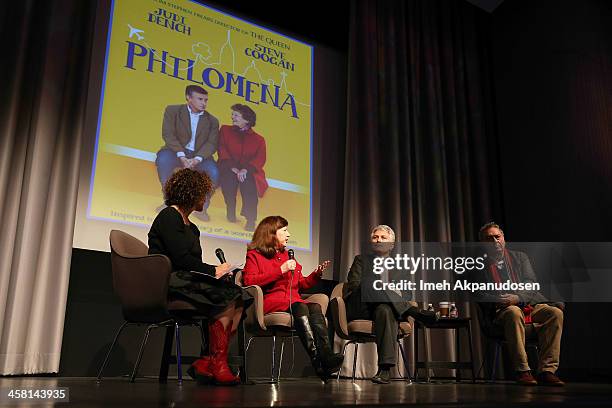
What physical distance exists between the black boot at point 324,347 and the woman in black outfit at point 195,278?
A: 0.54m

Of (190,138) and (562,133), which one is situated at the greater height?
(562,133)

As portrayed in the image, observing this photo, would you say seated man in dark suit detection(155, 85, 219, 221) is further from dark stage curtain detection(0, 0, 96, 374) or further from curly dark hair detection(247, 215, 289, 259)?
curly dark hair detection(247, 215, 289, 259)

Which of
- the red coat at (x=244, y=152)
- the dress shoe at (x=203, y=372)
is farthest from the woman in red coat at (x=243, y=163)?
the dress shoe at (x=203, y=372)

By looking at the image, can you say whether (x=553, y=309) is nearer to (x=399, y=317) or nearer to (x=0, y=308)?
(x=399, y=317)

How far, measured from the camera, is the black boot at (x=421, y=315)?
11.5 feet

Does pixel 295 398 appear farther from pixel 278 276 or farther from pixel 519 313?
pixel 519 313

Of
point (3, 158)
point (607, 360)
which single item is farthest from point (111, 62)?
point (607, 360)

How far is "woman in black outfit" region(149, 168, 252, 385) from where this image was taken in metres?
2.44

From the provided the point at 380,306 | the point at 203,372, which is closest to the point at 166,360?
the point at 203,372

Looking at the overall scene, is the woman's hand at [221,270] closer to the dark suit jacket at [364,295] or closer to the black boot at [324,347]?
the black boot at [324,347]

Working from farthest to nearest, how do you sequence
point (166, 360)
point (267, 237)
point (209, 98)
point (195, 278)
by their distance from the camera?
1. point (209, 98)
2. point (267, 237)
3. point (166, 360)
4. point (195, 278)

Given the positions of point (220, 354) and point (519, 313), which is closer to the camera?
point (220, 354)

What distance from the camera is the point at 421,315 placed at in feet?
11.7

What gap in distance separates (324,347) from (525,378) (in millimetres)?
1058
